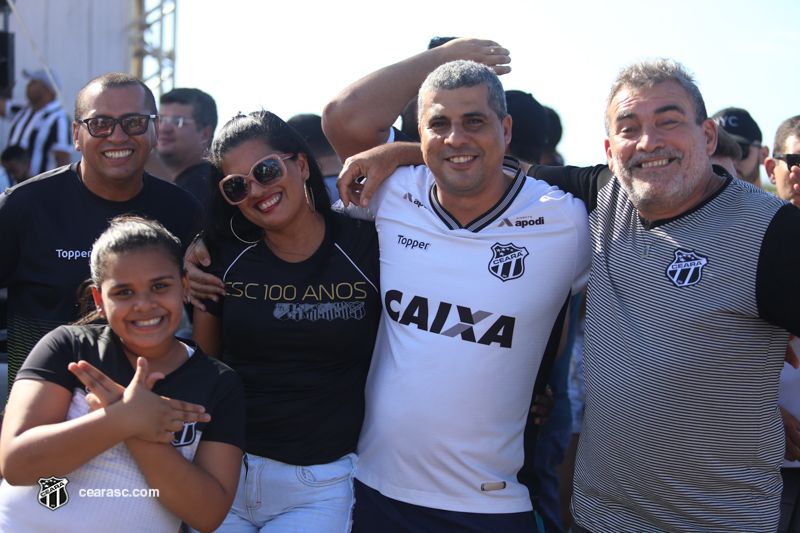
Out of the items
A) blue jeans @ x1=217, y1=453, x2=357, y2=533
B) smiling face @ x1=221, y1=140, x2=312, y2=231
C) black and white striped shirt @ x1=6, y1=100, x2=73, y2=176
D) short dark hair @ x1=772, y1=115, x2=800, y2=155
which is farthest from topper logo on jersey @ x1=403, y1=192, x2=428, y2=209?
black and white striped shirt @ x1=6, y1=100, x2=73, y2=176

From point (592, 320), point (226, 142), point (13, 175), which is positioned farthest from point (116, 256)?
point (13, 175)

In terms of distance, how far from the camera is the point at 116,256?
7.14ft

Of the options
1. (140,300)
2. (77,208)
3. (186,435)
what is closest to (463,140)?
(140,300)

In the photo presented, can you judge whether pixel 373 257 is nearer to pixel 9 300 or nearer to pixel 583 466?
pixel 583 466

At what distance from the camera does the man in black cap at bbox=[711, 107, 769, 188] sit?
497 centimetres

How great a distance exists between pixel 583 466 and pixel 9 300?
8.35ft

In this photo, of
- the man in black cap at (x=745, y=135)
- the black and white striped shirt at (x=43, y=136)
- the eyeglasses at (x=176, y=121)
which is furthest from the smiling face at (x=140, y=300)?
the black and white striped shirt at (x=43, y=136)

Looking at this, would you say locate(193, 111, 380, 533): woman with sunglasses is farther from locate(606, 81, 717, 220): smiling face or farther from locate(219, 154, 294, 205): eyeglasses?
locate(606, 81, 717, 220): smiling face

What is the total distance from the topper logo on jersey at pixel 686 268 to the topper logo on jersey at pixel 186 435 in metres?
1.68

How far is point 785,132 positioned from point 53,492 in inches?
141

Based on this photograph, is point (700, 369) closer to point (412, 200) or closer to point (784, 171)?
point (412, 200)

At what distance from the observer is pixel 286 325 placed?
8.34 feet

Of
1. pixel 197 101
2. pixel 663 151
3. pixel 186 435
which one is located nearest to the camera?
pixel 186 435

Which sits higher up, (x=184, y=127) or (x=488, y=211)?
(x=184, y=127)
